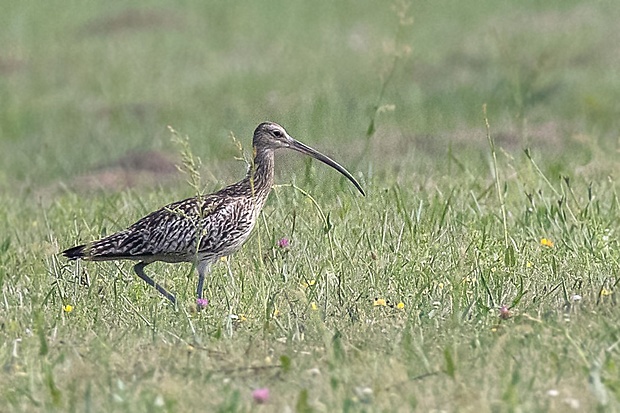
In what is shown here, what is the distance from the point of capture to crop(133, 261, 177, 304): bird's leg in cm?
696

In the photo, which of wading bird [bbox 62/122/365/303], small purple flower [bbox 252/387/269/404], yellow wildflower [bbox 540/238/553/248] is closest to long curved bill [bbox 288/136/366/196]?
wading bird [bbox 62/122/365/303]

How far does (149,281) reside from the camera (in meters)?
7.29

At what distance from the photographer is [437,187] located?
29.8 feet

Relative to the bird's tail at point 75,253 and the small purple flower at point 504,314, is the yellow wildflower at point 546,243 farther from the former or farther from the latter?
the bird's tail at point 75,253

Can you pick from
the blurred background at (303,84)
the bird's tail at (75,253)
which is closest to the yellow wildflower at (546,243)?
the blurred background at (303,84)

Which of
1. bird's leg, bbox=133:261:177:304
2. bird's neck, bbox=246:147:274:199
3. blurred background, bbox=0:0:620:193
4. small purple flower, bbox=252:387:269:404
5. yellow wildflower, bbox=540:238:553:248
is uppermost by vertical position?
blurred background, bbox=0:0:620:193

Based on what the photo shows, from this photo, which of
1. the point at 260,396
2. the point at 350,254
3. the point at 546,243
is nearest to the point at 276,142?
the point at 350,254

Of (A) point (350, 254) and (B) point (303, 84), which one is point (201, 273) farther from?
(B) point (303, 84)

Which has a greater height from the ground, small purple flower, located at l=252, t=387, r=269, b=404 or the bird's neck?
the bird's neck

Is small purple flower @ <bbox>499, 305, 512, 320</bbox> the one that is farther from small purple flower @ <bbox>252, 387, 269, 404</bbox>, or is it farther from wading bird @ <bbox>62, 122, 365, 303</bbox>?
wading bird @ <bbox>62, 122, 365, 303</bbox>

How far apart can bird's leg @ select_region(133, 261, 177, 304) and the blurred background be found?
5.72 feet

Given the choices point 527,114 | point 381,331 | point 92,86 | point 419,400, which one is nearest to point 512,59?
point 527,114

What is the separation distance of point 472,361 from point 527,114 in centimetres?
896

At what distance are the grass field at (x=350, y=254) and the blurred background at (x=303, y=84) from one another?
70 mm
